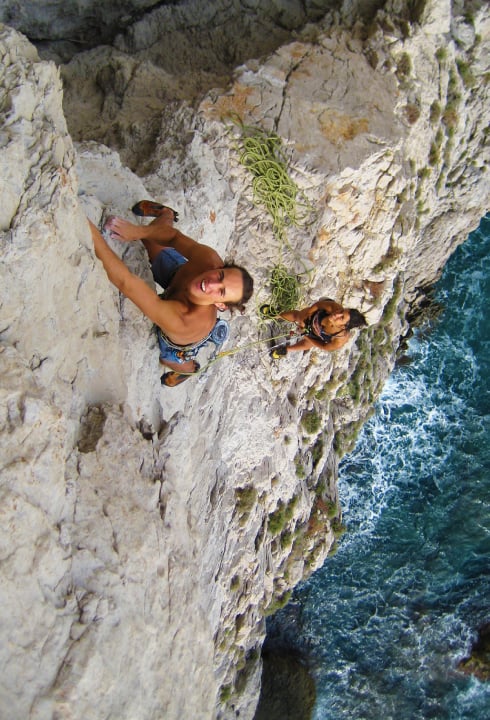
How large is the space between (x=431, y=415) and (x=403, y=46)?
22.9 feet

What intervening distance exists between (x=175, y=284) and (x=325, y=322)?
2.53 meters

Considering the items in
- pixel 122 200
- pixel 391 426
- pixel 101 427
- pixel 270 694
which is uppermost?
pixel 122 200

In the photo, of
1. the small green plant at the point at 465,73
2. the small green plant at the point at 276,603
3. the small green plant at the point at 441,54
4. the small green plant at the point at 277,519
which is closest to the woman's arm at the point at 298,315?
the small green plant at the point at 277,519

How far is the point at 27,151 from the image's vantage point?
325 cm

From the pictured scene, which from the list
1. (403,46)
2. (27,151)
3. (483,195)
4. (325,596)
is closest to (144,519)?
(27,151)

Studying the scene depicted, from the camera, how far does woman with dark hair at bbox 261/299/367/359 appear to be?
21.1 feet

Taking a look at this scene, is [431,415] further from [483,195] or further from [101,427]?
[101,427]

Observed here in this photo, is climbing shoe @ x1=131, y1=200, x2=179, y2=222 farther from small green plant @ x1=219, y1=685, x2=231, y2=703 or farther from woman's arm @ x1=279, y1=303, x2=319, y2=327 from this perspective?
small green plant @ x1=219, y1=685, x2=231, y2=703

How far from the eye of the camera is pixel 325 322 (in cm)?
645

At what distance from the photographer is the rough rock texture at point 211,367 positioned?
323 cm

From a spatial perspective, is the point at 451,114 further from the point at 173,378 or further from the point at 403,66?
the point at 173,378

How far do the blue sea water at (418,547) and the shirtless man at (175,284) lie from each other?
23.6 ft

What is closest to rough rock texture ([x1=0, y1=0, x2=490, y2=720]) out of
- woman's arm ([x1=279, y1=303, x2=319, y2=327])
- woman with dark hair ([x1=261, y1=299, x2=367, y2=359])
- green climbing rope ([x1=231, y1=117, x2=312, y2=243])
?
green climbing rope ([x1=231, y1=117, x2=312, y2=243])

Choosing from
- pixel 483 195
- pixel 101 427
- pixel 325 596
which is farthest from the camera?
pixel 325 596
